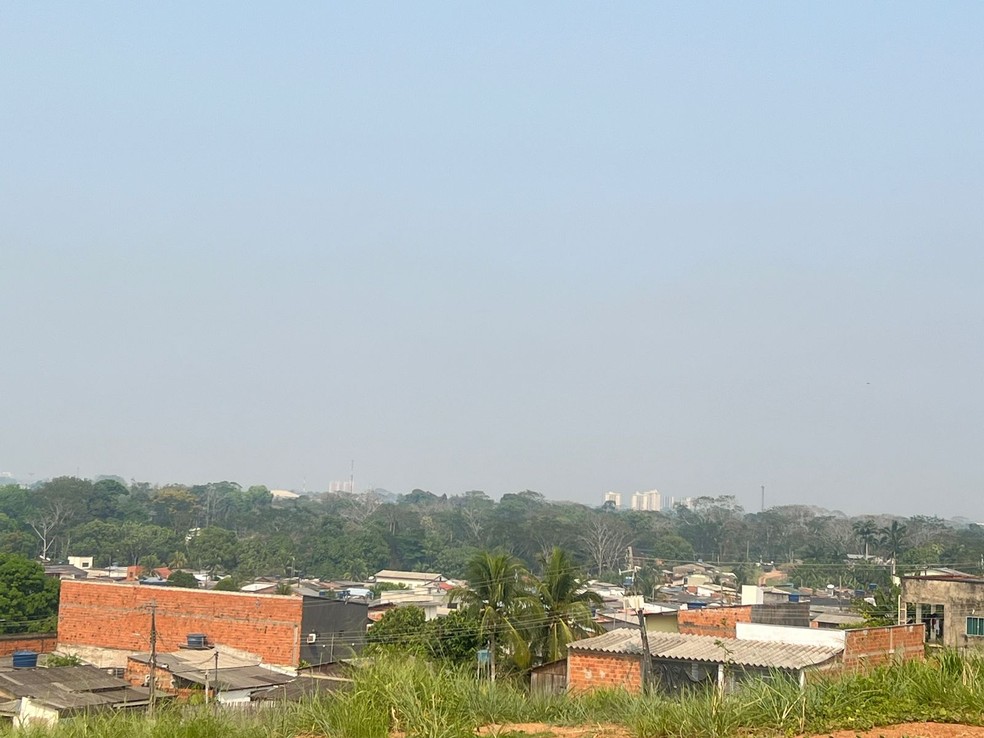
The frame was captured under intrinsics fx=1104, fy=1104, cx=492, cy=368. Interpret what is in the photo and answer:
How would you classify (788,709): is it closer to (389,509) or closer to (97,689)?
(97,689)

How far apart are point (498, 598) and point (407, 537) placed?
237 ft

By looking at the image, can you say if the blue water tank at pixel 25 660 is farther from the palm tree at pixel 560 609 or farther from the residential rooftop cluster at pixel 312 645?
the palm tree at pixel 560 609

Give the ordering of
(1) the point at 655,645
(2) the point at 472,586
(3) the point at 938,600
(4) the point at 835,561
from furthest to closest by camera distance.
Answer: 1. (4) the point at 835,561
2. (2) the point at 472,586
3. (3) the point at 938,600
4. (1) the point at 655,645

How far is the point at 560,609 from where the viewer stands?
3155cm

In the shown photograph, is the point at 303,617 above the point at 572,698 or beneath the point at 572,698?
beneath

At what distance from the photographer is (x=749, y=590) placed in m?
44.2

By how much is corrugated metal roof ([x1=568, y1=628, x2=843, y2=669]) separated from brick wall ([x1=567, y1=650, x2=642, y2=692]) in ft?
0.40

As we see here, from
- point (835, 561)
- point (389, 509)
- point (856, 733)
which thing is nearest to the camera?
point (856, 733)

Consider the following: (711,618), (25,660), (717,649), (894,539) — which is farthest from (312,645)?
(894,539)

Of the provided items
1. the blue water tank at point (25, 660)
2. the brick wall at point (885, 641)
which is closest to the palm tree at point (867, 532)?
the blue water tank at point (25, 660)

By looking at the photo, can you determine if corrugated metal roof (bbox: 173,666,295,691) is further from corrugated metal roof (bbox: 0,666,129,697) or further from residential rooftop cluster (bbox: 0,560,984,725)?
corrugated metal roof (bbox: 0,666,129,697)

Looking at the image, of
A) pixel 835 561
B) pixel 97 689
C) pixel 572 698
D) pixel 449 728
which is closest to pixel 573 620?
pixel 97 689

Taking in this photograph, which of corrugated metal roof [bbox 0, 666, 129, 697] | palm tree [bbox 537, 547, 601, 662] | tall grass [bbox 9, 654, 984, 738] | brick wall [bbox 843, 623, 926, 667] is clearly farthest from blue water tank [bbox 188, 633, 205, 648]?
tall grass [bbox 9, 654, 984, 738]

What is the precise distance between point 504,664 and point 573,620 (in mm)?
2354
